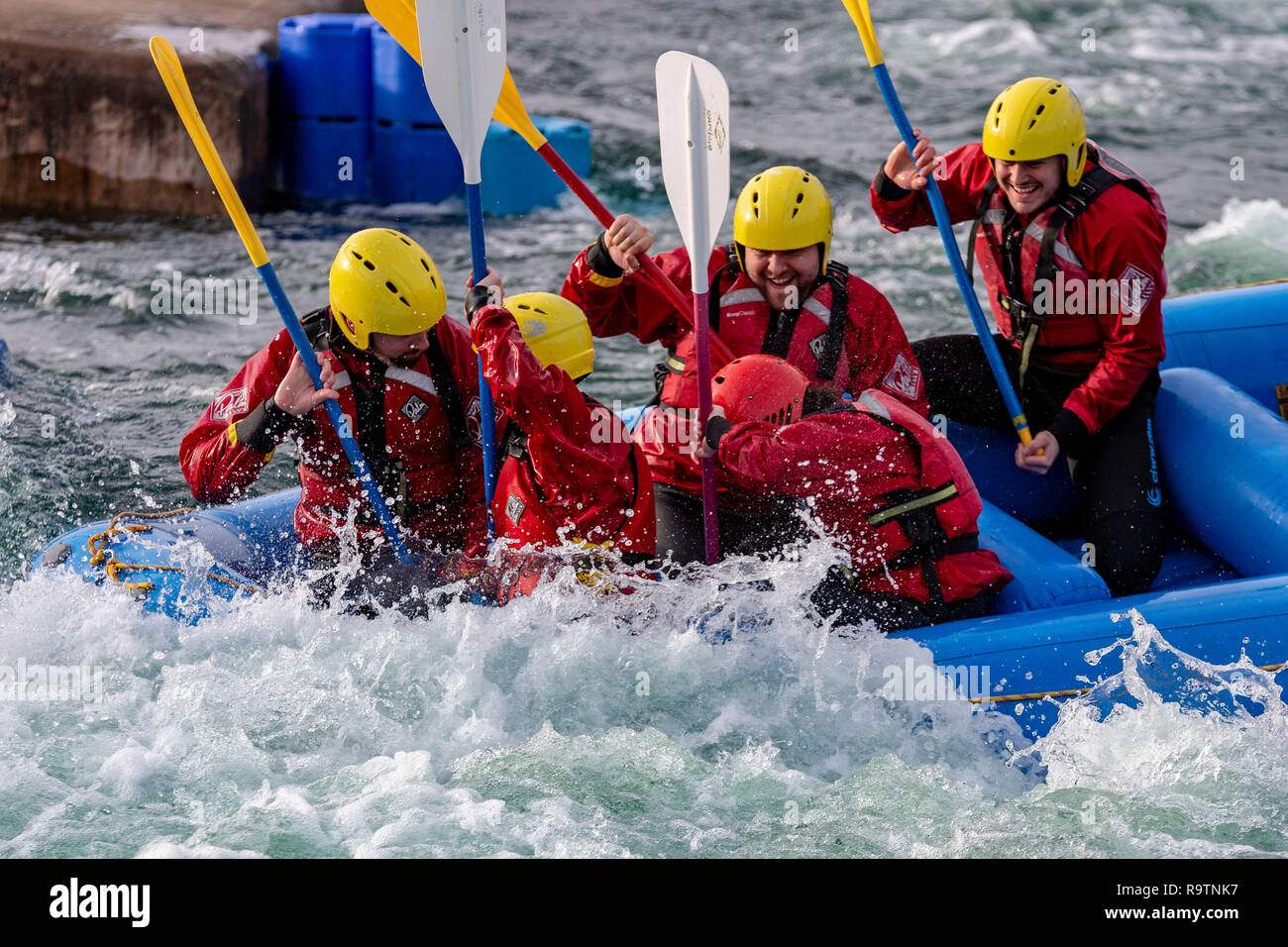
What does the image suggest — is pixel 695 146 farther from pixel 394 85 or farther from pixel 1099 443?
pixel 394 85

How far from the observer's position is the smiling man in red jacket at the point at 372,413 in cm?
409

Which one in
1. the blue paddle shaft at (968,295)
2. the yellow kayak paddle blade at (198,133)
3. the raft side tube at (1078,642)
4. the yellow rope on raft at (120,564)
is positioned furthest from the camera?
the blue paddle shaft at (968,295)

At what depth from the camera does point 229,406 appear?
14.1ft

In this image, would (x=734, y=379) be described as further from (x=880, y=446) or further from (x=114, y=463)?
(x=114, y=463)

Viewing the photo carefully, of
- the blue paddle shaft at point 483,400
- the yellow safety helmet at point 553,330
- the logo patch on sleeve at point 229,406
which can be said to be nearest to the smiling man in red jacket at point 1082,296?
the yellow safety helmet at point 553,330

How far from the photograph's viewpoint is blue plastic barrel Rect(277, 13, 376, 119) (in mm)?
9727

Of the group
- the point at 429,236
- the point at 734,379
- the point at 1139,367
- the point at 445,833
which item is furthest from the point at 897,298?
the point at 445,833

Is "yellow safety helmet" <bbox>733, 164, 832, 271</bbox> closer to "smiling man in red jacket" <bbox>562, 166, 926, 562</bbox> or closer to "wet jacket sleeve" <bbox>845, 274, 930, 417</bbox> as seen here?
"smiling man in red jacket" <bbox>562, 166, 926, 562</bbox>

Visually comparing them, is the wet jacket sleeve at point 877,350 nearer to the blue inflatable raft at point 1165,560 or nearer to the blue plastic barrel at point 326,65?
the blue inflatable raft at point 1165,560

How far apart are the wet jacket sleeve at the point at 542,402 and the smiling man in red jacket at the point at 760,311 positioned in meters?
0.66

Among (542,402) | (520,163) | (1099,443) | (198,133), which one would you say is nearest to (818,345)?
(1099,443)

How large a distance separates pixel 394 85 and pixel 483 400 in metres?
6.18

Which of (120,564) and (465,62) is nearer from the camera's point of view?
(465,62)

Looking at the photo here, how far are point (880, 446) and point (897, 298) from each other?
5.43m
